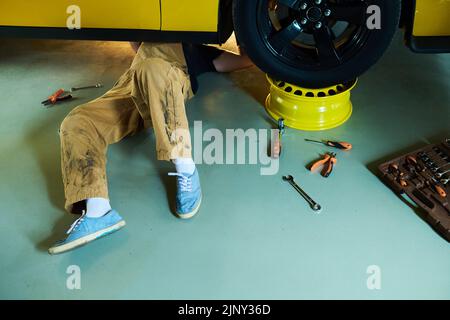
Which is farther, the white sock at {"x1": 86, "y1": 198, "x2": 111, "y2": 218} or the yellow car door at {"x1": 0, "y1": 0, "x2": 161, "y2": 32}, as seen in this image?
the yellow car door at {"x1": 0, "y1": 0, "x2": 161, "y2": 32}

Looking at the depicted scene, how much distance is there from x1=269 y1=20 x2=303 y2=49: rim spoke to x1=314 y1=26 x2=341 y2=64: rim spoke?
3.8 inches

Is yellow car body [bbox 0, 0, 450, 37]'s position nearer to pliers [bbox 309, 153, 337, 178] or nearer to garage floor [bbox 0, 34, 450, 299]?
garage floor [bbox 0, 34, 450, 299]

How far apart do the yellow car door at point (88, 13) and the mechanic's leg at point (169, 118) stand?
1.72 feet

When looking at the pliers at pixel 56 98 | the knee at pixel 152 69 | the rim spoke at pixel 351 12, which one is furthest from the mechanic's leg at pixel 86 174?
Answer: the rim spoke at pixel 351 12

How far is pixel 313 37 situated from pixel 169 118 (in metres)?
0.87

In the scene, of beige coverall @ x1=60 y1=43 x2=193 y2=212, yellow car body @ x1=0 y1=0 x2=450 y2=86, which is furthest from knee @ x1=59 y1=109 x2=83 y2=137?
yellow car body @ x1=0 y1=0 x2=450 y2=86

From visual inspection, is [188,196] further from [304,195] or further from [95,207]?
[304,195]

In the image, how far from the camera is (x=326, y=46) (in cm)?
202

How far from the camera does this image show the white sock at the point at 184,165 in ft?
5.79

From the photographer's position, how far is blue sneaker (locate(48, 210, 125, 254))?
1594 mm

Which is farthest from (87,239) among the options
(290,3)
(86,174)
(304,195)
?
(290,3)

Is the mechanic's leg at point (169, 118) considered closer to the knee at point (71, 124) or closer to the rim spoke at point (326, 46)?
the knee at point (71, 124)
